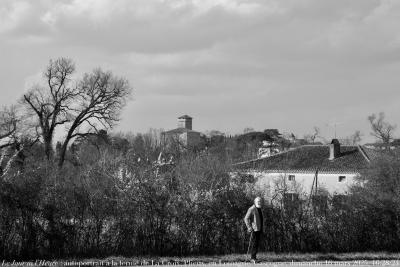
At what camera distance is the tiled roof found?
60656 millimetres

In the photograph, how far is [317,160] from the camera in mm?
63562

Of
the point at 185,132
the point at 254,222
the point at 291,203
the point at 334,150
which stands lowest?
the point at 254,222

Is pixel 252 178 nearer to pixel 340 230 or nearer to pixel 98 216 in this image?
pixel 340 230

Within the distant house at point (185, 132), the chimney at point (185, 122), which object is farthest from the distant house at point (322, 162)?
the chimney at point (185, 122)

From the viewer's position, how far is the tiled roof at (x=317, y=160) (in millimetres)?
60656

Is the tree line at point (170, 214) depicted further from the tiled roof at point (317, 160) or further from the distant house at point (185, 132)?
the distant house at point (185, 132)

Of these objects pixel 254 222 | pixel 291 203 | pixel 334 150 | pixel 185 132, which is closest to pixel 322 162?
pixel 334 150

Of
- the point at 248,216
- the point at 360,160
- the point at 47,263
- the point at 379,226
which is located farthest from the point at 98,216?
the point at 360,160

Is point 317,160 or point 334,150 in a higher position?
point 334,150

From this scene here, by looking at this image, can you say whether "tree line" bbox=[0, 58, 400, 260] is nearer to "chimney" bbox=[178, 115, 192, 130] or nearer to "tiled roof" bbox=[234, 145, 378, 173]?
"tiled roof" bbox=[234, 145, 378, 173]

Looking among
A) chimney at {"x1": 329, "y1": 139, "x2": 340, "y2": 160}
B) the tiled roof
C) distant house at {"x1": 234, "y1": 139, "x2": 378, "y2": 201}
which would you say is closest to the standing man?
distant house at {"x1": 234, "y1": 139, "x2": 378, "y2": 201}

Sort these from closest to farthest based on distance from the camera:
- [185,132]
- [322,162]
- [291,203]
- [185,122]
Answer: [291,203] < [322,162] < [185,132] < [185,122]

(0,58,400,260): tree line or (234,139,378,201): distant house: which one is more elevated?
(234,139,378,201): distant house

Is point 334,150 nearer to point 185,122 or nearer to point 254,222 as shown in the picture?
point 254,222
